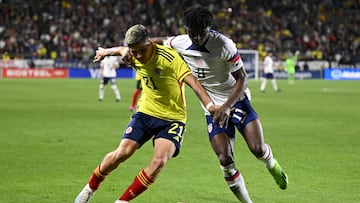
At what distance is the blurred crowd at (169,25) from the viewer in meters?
52.3

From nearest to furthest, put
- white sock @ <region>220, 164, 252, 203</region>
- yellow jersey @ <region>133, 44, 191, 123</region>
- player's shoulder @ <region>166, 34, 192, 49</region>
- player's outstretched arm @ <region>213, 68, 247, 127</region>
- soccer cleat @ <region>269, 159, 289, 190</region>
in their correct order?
player's outstretched arm @ <region>213, 68, 247, 127</region>
yellow jersey @ <region>133, 44, 191, 123</region>
player's shoulder @ <region>166, 34, 192, 49</region>
white sock @ <region>220, 164, 252, 203</region>
soccer cleat @ <region>269, 159, 289, 190</region>

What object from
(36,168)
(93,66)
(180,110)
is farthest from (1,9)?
(180,110)

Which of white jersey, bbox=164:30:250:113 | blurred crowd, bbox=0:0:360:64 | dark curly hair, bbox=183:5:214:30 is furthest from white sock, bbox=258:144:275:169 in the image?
blurred crowd, bbox=0:0:360:64

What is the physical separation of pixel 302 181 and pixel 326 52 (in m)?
45.3

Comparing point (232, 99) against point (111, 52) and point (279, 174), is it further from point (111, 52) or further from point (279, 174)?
point (279, 174)

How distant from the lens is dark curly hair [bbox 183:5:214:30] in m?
7.22

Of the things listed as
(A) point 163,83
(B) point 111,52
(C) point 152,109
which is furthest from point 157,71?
(B) point 111,52

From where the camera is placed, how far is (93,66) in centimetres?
5216

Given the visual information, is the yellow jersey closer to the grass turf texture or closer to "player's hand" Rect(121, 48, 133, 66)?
"player's hand" Rect(121, 48, 133, 66)

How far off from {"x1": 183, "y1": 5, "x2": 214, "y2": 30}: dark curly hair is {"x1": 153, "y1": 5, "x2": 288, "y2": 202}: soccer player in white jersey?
0.02 meters

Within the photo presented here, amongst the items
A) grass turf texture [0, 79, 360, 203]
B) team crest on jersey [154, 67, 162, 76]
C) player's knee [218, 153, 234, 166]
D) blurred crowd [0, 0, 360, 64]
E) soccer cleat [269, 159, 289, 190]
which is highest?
team crest on jersey [154, 67, 162, 76]

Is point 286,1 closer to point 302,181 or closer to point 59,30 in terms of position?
point 59,30

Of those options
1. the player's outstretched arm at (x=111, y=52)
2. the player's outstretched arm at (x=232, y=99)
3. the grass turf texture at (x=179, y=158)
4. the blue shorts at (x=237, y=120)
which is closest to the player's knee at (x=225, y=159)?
the blue shorts at (x=237, y=120)

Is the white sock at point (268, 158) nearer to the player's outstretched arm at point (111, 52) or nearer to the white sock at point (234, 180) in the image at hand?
the white sock at point (234, 180)
